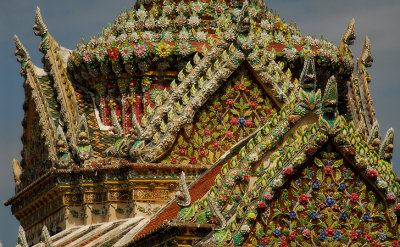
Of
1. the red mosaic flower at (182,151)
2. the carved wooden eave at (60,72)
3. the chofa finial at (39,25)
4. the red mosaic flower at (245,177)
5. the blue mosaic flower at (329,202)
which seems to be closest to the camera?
the blue mosaic flower at (329,202)

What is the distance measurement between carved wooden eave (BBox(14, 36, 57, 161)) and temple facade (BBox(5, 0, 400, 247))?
0.08 ft

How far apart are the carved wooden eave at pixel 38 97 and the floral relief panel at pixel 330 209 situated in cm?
730

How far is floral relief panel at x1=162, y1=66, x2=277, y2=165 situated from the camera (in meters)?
25.9

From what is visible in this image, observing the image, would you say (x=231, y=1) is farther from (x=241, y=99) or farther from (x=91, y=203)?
(x=91, y=203)

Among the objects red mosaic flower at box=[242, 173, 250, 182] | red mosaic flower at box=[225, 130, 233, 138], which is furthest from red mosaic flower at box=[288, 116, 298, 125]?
red mosaic flower at box=[225, 130, 233, 138]

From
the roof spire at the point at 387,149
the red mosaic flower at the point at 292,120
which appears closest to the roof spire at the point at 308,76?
the red mosaic flower at the point at 292,120

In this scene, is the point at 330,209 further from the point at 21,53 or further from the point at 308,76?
the point at 21,53

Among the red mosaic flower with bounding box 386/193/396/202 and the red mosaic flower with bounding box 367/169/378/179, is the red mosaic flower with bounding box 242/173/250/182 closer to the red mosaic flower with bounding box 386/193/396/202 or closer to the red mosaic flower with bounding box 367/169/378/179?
the red mosaic flower with bounding box 367/169/378/179

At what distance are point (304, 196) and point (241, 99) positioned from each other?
6.21 metres

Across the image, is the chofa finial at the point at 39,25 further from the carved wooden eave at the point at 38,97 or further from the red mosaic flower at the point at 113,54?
the red mosaic flower at the point at 113,54

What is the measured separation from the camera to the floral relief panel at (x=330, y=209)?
65.7 ft

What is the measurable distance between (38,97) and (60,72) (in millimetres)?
634

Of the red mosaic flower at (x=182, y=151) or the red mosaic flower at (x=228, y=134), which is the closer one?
the red mosaic flower at (x=182, y=151)

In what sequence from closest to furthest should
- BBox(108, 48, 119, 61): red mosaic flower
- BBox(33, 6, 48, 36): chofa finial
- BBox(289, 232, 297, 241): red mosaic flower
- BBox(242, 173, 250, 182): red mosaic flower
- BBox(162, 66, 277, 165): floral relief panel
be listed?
BBox(289, 232, 297, 241): red mosaic flower, BBox(242, 173, 250, 182): red mosaic flower, BBox(162, 66, 277, 165): floral relief panel, BBox(108, 48, 119, 61): red mosaic flower, BBox(33, 6, 48, 36): chofa finial
